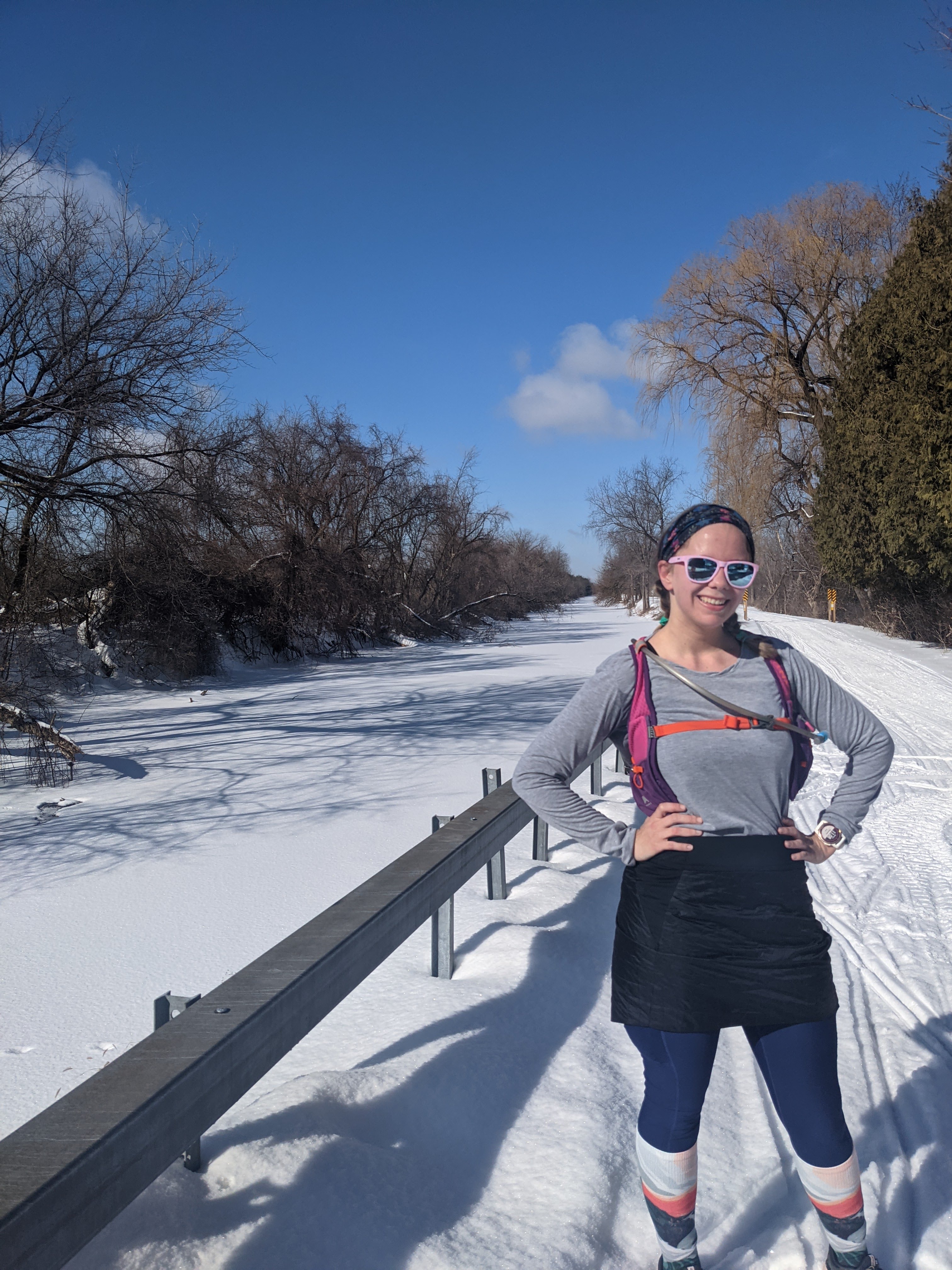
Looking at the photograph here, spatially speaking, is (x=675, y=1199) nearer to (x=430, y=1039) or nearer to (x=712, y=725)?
(x=712, y=725)

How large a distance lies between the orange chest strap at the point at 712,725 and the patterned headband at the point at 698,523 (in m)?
0.39

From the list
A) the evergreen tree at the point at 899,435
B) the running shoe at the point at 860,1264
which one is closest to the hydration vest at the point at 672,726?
the running shoe at the point at 860,1264

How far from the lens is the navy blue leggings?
193 cm

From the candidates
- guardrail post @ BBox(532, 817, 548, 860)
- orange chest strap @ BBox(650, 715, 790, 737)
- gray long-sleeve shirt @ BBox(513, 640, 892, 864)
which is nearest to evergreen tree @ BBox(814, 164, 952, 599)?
guardrail post @ BBox(532, 817, 548, 860)

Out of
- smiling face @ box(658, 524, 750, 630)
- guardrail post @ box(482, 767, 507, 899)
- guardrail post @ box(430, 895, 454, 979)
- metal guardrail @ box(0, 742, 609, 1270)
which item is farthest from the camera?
guardrail post @ box(482, 767, 507, 899)

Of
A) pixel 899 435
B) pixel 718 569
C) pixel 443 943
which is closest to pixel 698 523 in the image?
pixel 718 569

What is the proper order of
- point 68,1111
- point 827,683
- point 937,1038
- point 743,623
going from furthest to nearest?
point 743,623, point 937,1038, point 827,683, point 68,1111

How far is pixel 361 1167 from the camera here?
2316 millimetres

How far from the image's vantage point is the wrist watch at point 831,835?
7.00 ft

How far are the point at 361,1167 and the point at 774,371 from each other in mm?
26271

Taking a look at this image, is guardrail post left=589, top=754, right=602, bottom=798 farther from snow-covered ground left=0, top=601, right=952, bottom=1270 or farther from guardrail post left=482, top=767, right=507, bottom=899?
guardrail post left=482, top=767, right=507, bottom=899

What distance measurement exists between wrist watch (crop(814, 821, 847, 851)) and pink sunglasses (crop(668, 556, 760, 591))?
61 cm

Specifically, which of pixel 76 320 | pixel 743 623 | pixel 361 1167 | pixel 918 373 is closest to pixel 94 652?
pixel 76 320

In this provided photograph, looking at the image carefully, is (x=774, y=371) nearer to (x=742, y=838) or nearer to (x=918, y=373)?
(x=918, y=373)
